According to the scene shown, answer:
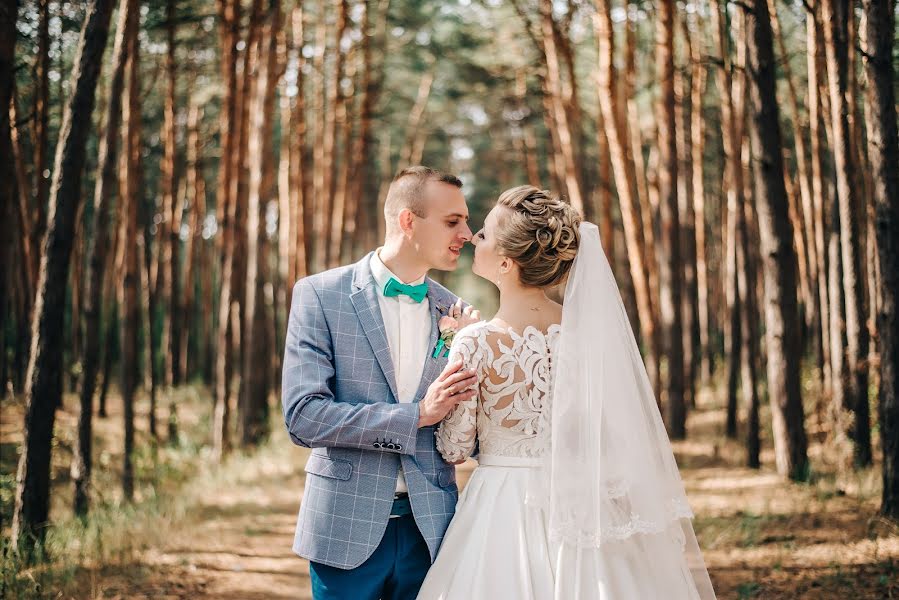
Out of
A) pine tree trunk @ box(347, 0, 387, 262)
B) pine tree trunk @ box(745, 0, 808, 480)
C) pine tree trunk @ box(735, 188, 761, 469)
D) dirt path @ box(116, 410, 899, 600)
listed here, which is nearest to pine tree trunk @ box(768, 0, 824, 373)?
pine tree trunk @ box(735, 188, 761, 469)

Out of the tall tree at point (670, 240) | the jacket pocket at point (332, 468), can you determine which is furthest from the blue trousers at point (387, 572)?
the tall tree at point (670, 240)

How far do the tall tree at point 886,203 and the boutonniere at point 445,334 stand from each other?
4322 mm

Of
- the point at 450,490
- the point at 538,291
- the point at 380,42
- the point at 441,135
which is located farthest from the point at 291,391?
the point at 441,135

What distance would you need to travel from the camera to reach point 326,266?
50.2 feet

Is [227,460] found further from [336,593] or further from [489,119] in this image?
[489,119]

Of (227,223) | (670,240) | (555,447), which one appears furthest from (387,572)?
(227,223)

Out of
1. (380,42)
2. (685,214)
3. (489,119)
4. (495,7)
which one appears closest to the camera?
(495,7)

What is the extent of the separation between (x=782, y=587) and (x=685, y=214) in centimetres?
1232

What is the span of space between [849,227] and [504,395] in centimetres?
612

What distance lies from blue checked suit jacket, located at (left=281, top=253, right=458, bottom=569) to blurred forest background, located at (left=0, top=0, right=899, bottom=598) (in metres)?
3.15

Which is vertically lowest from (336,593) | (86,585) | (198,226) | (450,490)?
(86,585)

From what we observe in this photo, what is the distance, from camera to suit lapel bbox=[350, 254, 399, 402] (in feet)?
10.1

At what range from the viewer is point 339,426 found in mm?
2877

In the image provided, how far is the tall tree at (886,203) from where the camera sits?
6.00 meters
